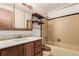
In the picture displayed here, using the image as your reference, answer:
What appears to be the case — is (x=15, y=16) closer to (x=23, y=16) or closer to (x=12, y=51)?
(x=23, y=16)

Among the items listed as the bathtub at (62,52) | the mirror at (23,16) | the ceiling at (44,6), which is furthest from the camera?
the ceiling at (44,6)

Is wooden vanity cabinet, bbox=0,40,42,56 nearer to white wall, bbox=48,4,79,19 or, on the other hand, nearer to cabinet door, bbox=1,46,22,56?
cabinet door, bbox=1,46,22,56

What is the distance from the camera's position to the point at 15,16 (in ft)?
6.23

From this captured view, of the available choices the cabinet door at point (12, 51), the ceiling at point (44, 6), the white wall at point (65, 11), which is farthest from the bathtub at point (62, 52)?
the cabinet door at point (12, 51)

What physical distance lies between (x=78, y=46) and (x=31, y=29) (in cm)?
150

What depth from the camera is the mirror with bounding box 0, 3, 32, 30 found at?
163 centimetres

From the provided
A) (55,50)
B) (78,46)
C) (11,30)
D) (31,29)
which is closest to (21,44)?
(11,30)

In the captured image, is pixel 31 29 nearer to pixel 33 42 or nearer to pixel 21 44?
pixel 33 42

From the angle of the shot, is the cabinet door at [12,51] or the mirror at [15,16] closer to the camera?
the cabinet door at [12,51]

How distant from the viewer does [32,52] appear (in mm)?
1753

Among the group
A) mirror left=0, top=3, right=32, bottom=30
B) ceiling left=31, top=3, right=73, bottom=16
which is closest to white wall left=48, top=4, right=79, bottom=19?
ceiling left=31, top=3, right=73, bottom=16

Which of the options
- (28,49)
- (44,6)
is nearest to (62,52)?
(28,49)

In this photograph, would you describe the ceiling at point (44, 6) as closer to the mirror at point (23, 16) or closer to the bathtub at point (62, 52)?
the mirror at point (23, 16)

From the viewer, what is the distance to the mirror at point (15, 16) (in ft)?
5.33
